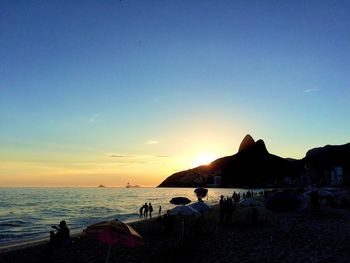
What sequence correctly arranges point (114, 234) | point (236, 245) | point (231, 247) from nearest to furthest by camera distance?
1. point (114, 234)
2. point (231, 247)
3. point (236, 245)

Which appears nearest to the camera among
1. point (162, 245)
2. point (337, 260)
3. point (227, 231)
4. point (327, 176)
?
point (337, 260)

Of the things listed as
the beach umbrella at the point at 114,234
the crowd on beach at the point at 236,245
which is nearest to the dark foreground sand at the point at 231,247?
the crowd on beach at the point at 236,245

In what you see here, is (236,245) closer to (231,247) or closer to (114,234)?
(231,247)

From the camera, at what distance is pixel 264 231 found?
22812mm

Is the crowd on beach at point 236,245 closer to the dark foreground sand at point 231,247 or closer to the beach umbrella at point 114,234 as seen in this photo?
the dark foreground sand at point 231,247

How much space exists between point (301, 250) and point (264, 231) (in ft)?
21.4

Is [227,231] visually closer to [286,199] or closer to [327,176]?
[286,199]

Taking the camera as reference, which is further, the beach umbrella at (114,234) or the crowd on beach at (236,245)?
the crowd on beach at (236,245)

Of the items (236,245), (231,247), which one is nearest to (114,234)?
(231,247)

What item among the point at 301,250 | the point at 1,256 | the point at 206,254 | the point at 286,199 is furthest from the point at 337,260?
the point at 1,256

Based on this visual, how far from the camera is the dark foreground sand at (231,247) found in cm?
1577

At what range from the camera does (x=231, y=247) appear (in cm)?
1803

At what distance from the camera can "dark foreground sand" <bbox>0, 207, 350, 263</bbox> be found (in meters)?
15.8

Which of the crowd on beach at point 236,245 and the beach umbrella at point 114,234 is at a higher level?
the beach umbrella at point 114,234
